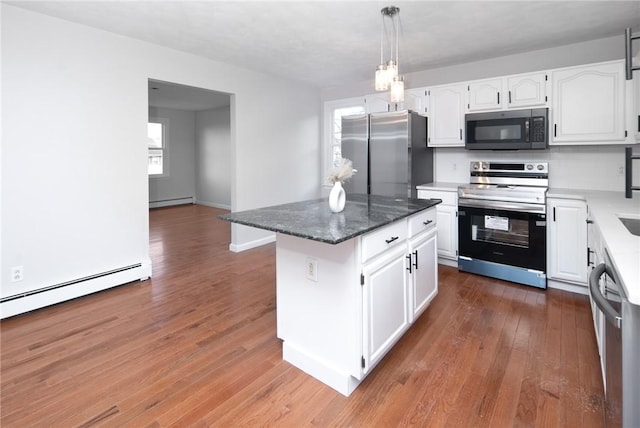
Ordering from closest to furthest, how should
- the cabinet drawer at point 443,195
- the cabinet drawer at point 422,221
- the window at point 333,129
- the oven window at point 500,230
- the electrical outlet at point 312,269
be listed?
the electrical outlet at point 312,269 → the cabinet drawer at point 422,221 → the oven window at point 500,230 → the cabinet drawer at point 443,195 → the window at point 333,129

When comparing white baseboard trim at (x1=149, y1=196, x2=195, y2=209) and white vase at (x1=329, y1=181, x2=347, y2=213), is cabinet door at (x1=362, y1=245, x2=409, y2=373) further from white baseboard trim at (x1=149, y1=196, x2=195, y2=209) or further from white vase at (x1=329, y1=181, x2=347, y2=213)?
white baseboard trim at (x1=149, y1=196, x2=195, y2=209)

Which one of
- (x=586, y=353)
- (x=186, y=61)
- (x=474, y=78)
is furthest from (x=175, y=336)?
(x=474, y=78)

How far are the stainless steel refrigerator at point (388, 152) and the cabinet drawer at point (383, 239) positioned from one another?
1.92 metres

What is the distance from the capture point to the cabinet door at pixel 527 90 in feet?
11.1

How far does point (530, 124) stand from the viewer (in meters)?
3.40

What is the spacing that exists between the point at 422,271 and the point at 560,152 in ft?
7.77

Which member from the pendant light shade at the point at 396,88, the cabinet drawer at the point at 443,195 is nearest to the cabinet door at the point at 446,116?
the cabinet drawer at the point at 443,195

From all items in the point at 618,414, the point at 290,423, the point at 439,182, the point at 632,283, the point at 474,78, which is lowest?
the point at 290,423

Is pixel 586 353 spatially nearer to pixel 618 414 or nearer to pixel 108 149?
pixel 618 414

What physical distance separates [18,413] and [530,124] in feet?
14.6

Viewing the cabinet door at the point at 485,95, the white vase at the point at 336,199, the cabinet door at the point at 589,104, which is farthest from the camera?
the cabinet door at the point at 485,95

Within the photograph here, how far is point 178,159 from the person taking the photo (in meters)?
8.79

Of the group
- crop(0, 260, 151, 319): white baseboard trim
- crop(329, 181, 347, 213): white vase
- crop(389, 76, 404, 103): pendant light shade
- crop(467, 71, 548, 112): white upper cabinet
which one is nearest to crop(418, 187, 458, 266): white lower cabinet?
crop(467, 71, 548, 112): white upper cabinet

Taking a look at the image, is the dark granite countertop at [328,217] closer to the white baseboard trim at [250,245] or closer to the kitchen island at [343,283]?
the kitchen island at [343,283]
